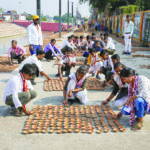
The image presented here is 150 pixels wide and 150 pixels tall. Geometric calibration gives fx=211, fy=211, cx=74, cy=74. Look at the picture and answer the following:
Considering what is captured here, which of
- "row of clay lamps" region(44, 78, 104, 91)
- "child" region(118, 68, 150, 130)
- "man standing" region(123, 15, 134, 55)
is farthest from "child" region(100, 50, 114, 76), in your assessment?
"man standing" region(123, 15, 134, 55)

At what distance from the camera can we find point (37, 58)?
5.10 meters

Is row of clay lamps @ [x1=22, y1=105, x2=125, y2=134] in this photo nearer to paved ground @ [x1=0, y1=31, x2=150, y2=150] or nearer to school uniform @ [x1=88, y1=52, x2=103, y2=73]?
paved ground @ [x1=0, y1=31, x2=150, y2=150]

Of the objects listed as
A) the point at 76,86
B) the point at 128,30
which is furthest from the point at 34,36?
the point at 128,30

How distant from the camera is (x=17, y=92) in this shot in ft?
11.1

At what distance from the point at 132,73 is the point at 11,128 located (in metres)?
1.97

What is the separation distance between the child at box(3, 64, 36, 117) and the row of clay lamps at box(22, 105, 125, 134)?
0.30m

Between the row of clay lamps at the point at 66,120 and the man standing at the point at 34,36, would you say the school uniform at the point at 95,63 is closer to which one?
the man standing at the point at 34,36

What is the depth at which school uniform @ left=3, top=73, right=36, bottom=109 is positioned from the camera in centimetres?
329

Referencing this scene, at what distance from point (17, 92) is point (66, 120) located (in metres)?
0.91

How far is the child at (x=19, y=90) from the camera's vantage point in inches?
129

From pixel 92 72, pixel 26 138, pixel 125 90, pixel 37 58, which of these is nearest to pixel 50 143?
pixel 26 138

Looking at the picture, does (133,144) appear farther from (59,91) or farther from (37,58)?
(37,58)

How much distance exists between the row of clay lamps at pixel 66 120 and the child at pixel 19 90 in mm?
303

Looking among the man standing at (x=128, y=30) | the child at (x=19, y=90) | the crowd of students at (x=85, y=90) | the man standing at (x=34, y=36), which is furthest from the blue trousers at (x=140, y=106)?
the man standing at (x=128, y=30)
